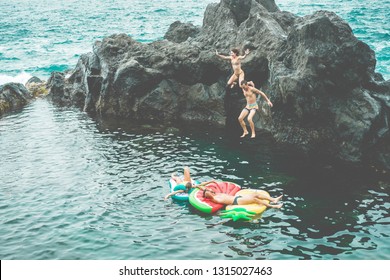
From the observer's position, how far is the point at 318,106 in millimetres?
27125

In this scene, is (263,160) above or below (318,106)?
below

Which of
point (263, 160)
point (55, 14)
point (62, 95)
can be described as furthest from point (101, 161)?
point (55, 14)

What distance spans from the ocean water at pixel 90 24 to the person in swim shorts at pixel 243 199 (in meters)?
34.8

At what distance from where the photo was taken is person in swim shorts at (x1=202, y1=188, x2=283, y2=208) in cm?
2178

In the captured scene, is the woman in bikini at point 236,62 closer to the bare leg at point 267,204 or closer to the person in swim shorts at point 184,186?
the person in swim shorts at point 184,186

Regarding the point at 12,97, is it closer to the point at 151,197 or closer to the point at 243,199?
the point at 151,197

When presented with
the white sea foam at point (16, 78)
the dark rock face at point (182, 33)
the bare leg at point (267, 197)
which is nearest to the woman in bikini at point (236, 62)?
the bare leg at point (267, 197)

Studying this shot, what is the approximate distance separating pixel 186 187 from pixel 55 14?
117 m

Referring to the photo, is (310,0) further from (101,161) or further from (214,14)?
(101,161)

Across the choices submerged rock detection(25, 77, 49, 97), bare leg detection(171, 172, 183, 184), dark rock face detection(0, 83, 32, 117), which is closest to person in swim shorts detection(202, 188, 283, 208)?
bare leg detection(171, 172, 183, 184)

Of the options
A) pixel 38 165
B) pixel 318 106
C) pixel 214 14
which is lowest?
pixel 38 165

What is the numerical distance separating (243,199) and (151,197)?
5008 mm

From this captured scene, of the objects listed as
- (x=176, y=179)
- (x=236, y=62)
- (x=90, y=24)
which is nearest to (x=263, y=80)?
(x=236, y=62)

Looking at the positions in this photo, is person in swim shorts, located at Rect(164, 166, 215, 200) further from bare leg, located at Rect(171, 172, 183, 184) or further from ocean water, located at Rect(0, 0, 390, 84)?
ocean water, located at Rect(0, 0, 390, 84)
